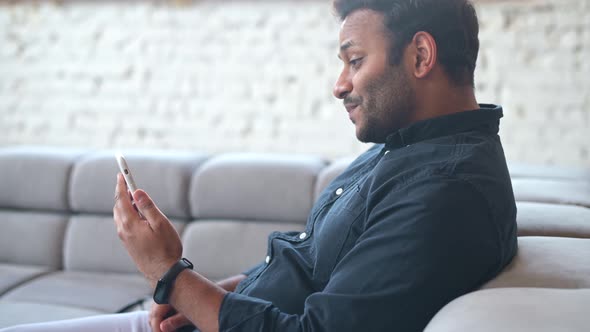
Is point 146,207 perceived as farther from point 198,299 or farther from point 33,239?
point 33,239

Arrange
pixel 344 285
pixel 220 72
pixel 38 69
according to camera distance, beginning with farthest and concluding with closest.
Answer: pixel 38 69 → pixel 220 72 → pixel 344 285

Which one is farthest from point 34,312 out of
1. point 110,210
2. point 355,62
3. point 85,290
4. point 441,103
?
point 441,103

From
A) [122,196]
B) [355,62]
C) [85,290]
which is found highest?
[355,62]

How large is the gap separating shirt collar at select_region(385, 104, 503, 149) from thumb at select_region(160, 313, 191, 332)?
0.57 m

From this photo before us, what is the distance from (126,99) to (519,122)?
1.82 meters

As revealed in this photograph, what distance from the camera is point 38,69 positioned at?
308cm

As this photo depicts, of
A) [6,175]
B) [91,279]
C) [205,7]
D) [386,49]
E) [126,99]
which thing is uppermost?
[205,7]

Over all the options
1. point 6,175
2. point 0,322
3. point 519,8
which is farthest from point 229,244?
point 519,8

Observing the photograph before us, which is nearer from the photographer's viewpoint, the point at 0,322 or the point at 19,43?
the point at 0,322

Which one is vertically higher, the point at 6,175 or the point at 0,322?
the point at 6,175

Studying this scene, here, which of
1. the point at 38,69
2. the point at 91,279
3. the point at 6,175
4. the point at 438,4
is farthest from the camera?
the point at 38,69

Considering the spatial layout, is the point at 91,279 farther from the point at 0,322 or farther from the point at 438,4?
the point at 438,4

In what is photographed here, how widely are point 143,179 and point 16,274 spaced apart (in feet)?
1.90

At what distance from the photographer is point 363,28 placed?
118 centimetres
